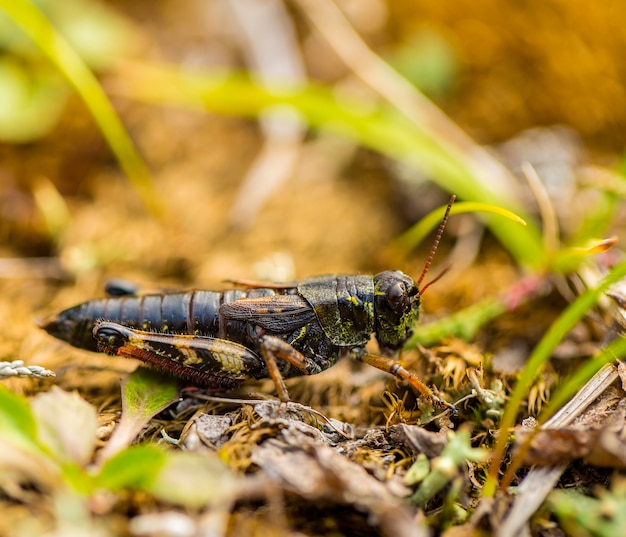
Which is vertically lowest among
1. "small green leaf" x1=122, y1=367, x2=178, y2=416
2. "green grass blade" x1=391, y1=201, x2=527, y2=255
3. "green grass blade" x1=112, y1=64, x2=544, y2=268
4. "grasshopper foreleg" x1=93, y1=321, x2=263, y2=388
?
"small green leaf" x1=122, y1=367, x2=178, y2=416

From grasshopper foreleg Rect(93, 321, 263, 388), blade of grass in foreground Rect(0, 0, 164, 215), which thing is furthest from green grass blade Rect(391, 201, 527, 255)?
blade of grass in foreground Rect(0, 0, 164, 215)

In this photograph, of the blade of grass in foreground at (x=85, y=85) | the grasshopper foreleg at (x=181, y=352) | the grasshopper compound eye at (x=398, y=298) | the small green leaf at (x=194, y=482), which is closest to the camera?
the small green leaf at (x=194, y=482)

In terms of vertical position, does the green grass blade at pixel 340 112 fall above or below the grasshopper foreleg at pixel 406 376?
above

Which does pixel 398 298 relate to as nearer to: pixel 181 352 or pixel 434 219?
pixel 434 219

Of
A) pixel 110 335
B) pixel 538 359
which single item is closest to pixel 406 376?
pixel 538 359

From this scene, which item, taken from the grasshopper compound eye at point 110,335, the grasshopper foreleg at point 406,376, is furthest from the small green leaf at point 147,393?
the grasshopper foreleg at point 406,376

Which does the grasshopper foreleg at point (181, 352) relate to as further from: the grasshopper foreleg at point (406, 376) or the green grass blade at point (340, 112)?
the green grass blade at point (340, 112)

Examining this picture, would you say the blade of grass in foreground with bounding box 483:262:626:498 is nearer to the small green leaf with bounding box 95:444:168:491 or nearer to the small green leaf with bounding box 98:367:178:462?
the small green leaf with bounding box 95:444:168:491
